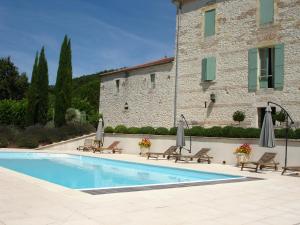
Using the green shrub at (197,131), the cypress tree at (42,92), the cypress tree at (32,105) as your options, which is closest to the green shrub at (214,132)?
the green shrub at (197,131)

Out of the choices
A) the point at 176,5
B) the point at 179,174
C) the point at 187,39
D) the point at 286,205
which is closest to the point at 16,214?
the point at 286,205

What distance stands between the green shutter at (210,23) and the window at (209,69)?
157 cm

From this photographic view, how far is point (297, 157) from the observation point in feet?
46.1

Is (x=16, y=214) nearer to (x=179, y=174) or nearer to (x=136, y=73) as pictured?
(x=179, y=174)

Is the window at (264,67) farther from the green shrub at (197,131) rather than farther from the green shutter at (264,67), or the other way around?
the green shrub at (197,131)

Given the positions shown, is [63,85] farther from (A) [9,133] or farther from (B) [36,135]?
(A) [9,133]

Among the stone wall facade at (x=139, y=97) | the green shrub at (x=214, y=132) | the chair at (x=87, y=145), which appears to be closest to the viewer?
the green shrub at (x=214, y=132)

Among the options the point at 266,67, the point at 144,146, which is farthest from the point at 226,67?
the point at 144,146

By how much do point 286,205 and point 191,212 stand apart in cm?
210

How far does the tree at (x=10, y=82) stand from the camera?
42.6 m

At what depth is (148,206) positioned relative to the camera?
20.0ft

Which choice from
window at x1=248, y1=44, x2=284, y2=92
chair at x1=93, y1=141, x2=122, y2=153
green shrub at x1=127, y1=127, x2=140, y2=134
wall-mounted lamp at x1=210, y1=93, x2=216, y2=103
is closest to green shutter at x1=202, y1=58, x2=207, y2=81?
wall-mounted lamp at x1=210, y1=93, x2=216, y2=103

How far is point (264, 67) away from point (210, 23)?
175 inches

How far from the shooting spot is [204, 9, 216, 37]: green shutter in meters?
20.9
